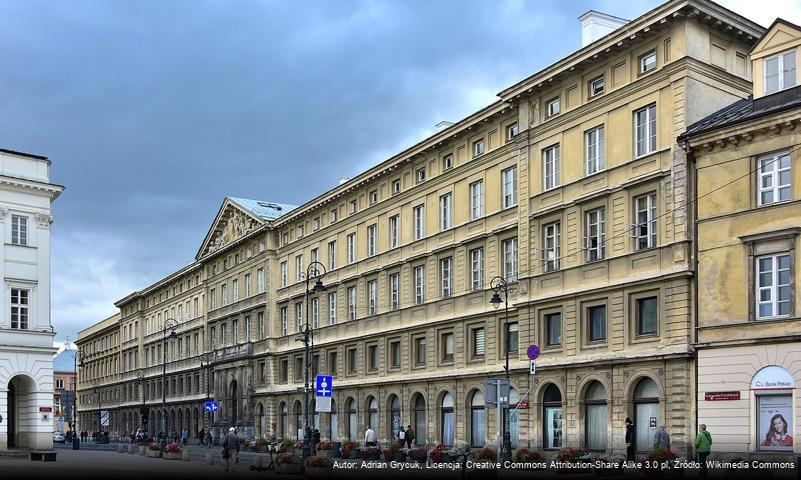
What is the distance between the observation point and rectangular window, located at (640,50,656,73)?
4225cm

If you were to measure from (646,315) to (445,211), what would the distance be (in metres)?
17.3

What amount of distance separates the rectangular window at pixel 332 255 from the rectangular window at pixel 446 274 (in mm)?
14956

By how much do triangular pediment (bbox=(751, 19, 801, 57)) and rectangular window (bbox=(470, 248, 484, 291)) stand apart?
18.6m

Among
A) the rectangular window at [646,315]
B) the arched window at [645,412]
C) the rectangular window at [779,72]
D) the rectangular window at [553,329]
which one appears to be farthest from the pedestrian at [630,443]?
the rectangular window at [779,72]

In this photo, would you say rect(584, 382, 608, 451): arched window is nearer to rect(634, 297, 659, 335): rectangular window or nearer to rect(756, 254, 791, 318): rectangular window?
rect(634, 297, 659, 335): rectangular window

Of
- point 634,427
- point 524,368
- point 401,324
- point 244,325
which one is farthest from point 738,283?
point 244,325

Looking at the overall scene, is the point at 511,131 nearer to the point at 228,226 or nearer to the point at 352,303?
the point at 352,303

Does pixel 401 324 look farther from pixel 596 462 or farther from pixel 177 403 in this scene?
pixel 177 403

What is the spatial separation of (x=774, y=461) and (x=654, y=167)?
1256 centimetres

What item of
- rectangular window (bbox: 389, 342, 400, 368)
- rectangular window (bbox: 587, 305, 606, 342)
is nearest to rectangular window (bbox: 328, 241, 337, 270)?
rectangular window (bbox: 389, 342, 400, 368)

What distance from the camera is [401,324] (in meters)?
60.1

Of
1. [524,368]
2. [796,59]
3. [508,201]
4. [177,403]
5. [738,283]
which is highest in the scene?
[796,59]

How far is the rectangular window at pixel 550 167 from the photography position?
155ft

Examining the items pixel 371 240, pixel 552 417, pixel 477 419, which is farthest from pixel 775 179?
pixel 371 240
